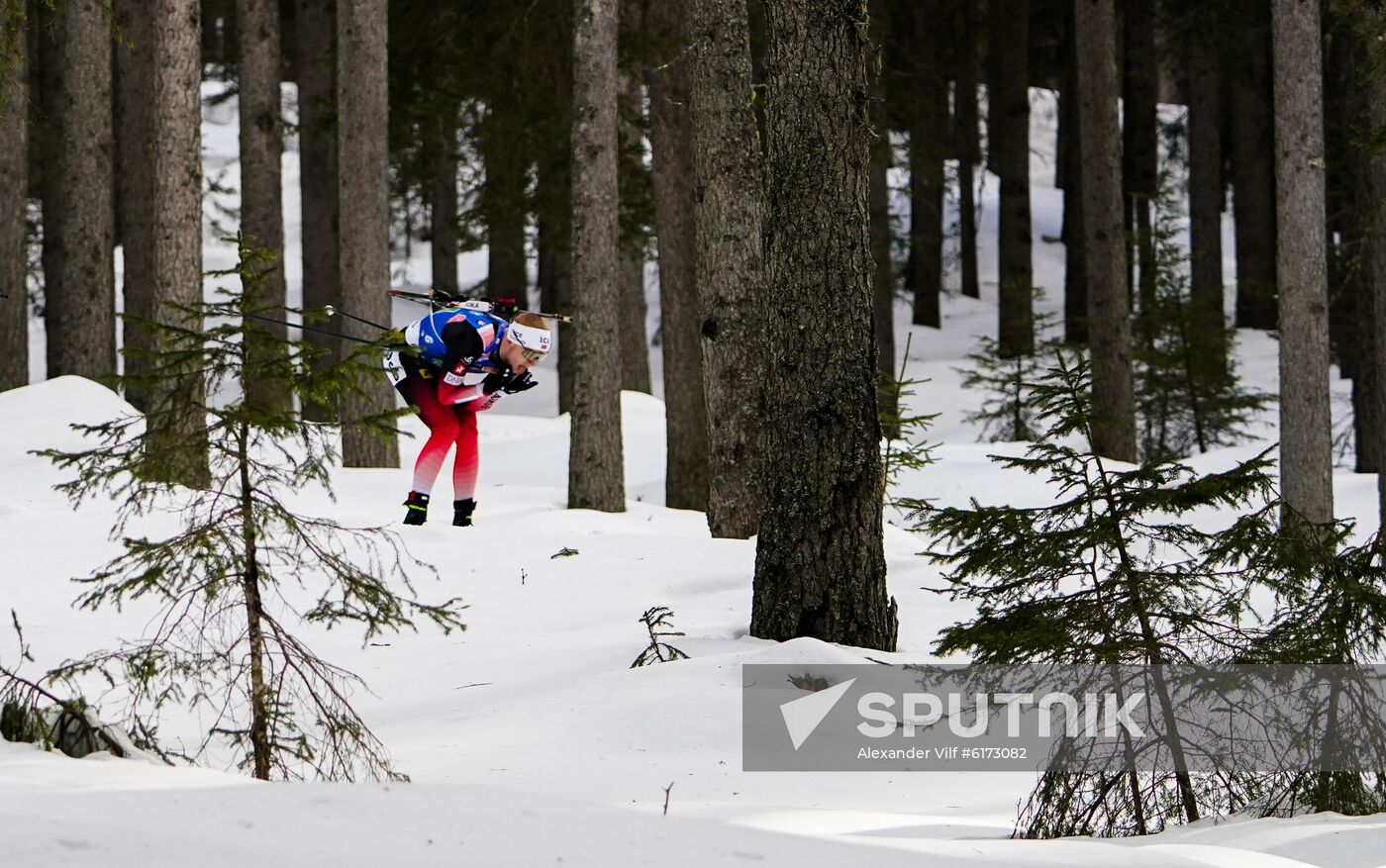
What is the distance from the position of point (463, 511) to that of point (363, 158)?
15.9 ft

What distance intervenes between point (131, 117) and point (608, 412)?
10.1m

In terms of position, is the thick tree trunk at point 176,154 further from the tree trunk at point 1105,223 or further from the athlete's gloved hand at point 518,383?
the tree trunk at point 1105,223

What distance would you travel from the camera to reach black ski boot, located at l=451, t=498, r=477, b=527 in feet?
33.6

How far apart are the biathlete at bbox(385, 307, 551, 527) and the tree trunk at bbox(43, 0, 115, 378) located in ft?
23.6

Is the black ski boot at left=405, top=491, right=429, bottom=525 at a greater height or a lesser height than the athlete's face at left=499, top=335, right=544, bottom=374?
lesser

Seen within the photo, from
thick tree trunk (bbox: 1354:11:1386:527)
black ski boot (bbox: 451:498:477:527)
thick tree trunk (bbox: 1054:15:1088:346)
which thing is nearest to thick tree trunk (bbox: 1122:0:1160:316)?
thick tree trunk (bbox: 1054:15:1088:346)

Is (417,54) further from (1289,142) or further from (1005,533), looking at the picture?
(1005,533)

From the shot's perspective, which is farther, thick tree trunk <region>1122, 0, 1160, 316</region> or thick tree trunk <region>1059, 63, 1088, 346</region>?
thick tree trunk <region>1059, 63, 1088, 346</region>

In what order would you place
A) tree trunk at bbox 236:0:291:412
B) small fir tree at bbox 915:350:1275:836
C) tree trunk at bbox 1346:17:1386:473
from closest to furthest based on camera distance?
small fir tree at bbox 915:350:1275:836 → tree trunk at bbox 1346:17:1386:473 → tree trunk at bbox 236:0:291:412

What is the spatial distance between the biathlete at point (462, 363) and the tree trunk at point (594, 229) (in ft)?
7.52

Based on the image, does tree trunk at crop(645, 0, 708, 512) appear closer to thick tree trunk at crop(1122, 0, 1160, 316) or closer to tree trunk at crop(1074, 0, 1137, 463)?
tree trunk at crop(1074, 0, 1137, 463)

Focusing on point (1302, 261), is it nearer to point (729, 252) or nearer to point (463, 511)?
point (729, 252)

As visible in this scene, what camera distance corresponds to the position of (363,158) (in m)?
13.6
